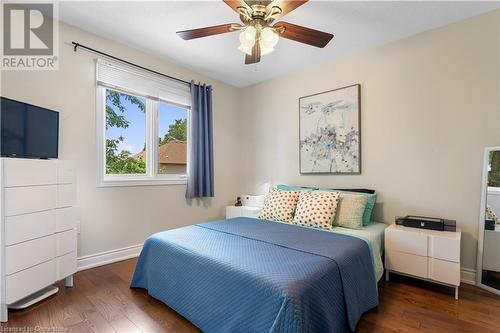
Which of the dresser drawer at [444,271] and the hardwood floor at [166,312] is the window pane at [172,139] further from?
the dresser drawer at [444,271]

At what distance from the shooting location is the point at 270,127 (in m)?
3.86

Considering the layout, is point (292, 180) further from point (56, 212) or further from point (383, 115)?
point (56, 212)

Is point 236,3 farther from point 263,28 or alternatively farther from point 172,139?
point 172,139

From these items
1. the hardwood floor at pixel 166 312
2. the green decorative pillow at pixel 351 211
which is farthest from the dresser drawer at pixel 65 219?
the green decorative pillow at pixel 351 211

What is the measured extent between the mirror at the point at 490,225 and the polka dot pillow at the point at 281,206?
169 centimetres

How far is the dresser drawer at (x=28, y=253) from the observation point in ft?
5.58

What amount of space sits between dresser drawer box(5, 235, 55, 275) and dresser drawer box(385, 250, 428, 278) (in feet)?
9.75

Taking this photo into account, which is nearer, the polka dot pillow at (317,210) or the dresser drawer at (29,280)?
the dresser drawer at (29,280)

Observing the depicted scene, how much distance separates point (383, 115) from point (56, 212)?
337 cm

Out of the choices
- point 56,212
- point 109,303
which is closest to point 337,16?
point 56,212

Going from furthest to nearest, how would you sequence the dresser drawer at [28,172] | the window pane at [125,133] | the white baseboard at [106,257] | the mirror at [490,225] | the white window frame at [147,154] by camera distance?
the window pane at [125,133] → the white window frame at [147,154] → the white baseboard at [106,257] → the mirror at [490,225] → the dresser drawer at [28,172]

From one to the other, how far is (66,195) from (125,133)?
1.13 meters

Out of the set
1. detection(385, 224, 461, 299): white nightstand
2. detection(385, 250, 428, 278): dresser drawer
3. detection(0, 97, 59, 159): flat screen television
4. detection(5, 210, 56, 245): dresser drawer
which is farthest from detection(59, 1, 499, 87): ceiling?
detection(385, 250, 428, 278): dresser drawer

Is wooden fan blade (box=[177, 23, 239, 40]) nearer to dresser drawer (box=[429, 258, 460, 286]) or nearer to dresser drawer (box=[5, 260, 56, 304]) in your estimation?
dresser drawer (box=[5, 260, 56, 304])
